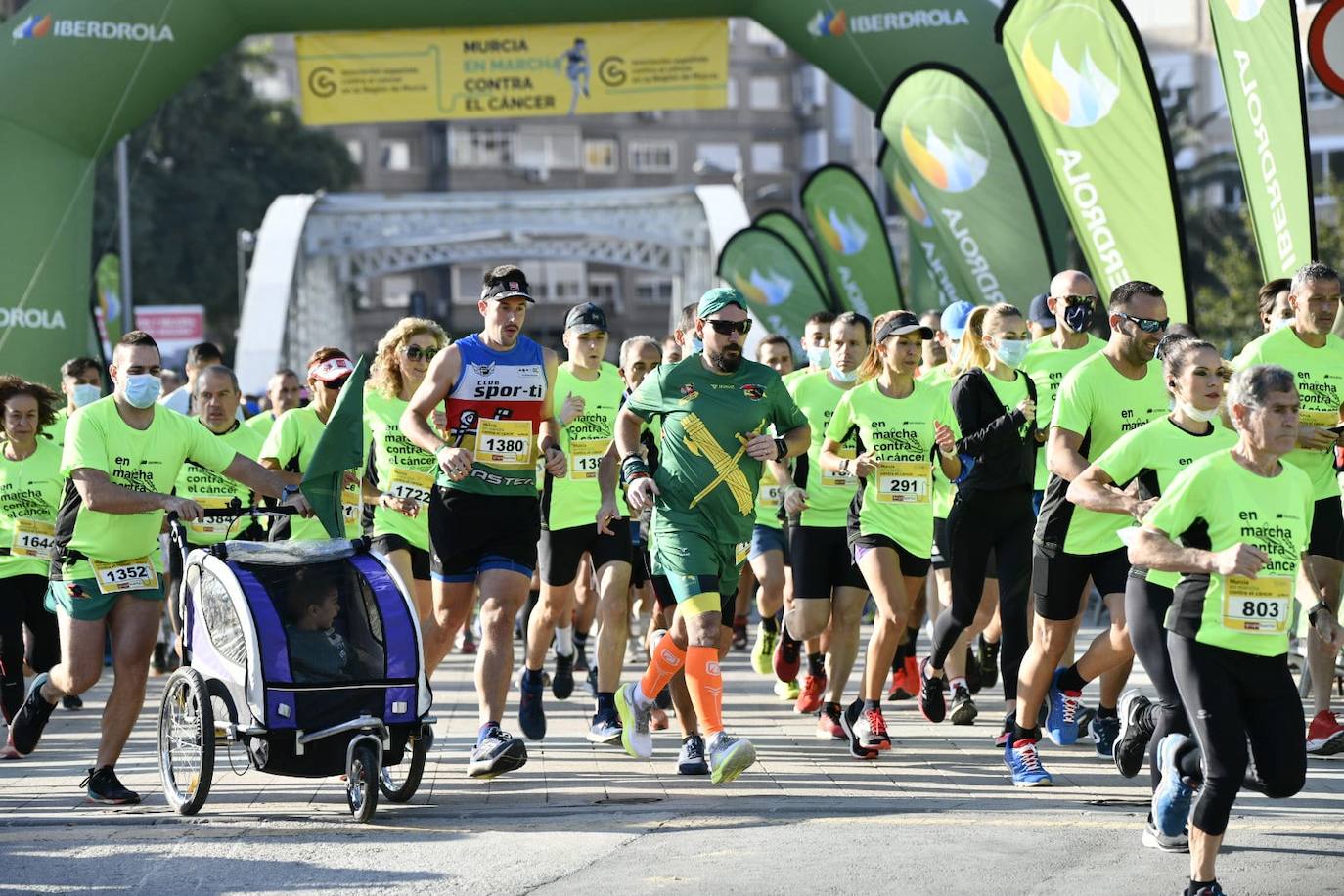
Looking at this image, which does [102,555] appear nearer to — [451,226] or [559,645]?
[559,645]

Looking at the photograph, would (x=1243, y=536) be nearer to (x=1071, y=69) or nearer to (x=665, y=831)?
(x=665, y=831)

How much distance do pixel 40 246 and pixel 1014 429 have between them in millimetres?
11466

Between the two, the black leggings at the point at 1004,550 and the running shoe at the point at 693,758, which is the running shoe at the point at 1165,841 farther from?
the black leggings at the point at 1004,550

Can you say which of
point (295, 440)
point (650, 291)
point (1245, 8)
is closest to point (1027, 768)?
point (295, 440)

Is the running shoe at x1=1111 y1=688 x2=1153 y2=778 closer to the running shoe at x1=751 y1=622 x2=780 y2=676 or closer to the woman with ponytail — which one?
the woman with ponytail

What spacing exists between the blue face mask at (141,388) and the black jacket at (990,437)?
3.60 meters

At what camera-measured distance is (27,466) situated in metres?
10.5

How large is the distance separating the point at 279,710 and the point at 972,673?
15.6ft

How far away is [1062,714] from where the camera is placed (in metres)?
9.35

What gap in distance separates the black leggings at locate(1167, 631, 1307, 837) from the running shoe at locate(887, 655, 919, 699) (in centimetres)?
514

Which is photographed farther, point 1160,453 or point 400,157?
point 400,157

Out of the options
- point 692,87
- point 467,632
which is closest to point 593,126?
point 692,87

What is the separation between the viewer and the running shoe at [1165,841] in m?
6.61

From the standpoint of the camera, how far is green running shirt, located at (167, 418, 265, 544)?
11.3 m
